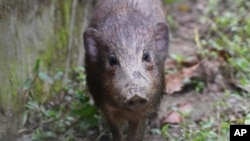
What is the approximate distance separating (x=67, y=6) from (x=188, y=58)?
1.61m

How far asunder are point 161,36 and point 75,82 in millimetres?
1591

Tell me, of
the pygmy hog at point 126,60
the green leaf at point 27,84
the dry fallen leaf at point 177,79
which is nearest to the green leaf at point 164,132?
the pygmy hog at point 126,60

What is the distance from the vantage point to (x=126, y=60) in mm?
5574

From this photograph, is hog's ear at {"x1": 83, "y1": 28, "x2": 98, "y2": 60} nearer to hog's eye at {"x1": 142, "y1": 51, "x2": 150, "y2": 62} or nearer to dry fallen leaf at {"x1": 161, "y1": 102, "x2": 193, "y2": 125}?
hog's eye at {"x1": 142, "y1": 51, "x2": 150, "y2": 62}

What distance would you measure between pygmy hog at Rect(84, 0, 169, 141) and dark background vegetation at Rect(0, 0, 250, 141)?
417mm

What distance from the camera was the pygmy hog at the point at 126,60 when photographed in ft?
17.7

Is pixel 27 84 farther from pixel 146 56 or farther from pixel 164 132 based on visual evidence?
pixel 164 132

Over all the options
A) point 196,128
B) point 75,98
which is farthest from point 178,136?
point 75,98

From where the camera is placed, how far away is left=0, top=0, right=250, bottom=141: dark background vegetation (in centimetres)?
597

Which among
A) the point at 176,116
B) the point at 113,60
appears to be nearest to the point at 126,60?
the point at 113,60

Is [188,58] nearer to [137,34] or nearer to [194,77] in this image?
[194,77]

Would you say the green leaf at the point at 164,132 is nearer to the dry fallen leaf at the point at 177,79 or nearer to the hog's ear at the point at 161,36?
the hog's ear at the point at 161,36

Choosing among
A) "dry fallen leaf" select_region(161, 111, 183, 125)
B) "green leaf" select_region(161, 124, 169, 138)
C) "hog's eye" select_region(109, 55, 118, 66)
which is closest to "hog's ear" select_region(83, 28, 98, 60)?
"hog's eye" select_region(109, 55, 118, 66)

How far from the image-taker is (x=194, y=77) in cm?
740
